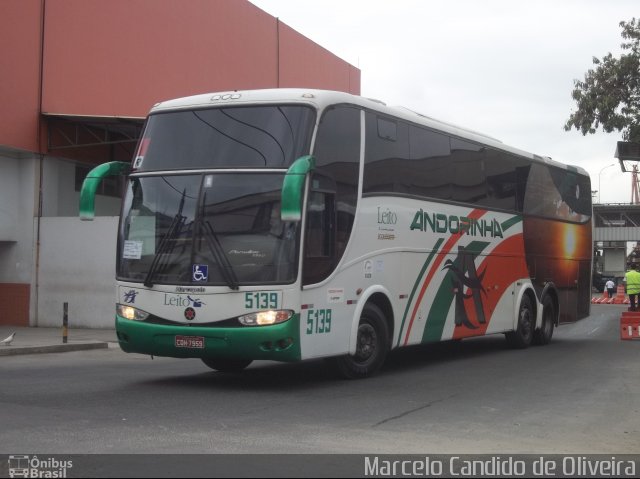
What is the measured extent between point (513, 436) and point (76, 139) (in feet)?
58.9

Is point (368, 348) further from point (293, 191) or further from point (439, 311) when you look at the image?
point (293, 191)

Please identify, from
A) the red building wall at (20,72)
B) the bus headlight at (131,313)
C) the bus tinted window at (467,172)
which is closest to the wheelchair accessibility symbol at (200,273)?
the bus headlight at (131,313)

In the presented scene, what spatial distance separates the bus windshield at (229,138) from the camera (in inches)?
396

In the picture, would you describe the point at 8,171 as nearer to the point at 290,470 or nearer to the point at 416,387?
the point at 416,387

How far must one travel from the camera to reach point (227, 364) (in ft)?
39.3

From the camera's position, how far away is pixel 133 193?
10.6 meters

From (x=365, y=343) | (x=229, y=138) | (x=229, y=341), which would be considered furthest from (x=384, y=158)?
A: (x=229, y=341)

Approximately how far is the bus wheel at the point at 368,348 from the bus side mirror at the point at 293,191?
2835 mm

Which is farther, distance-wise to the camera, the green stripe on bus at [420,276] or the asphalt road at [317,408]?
the green stripe on bus at [420,276]

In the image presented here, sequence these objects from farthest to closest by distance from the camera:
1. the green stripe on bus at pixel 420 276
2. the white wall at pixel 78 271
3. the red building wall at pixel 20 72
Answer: the white wall at pixel 78 271
the red building wall at pixel 20 72
the green stripe on bus at pixel 420 276

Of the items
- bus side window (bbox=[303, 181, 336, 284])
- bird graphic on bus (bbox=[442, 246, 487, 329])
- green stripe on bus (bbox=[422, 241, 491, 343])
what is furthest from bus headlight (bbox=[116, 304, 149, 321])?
bird graphic on bus (bbox=[442, 246, 487, 329])

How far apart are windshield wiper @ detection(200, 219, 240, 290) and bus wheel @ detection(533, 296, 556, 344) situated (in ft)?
31.5

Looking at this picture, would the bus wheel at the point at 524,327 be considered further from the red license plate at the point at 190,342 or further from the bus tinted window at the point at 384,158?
the red license plate at the point at 190,342

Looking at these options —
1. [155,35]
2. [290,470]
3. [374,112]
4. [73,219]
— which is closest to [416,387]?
[374,112]
